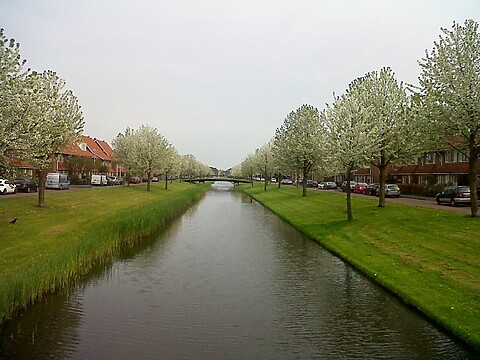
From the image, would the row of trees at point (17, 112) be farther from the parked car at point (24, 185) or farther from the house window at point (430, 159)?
the house window at point (430, 159)

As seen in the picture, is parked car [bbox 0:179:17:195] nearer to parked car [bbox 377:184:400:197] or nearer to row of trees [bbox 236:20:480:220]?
row of trees [bbox 236:20:480:220]

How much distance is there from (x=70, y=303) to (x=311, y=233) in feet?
64.7

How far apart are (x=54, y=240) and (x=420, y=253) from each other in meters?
17.3

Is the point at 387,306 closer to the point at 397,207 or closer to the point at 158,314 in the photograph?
the point at 158,314

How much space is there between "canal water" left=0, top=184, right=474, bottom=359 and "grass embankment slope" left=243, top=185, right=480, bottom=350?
58 cm

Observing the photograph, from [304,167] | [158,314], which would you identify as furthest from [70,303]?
[304,167]

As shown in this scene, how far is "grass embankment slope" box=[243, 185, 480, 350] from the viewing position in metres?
14.4

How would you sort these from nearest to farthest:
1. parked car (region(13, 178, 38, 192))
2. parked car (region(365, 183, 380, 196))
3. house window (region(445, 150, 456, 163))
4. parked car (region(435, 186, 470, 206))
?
parked car (region(435, 186, 470, 206))
parked car (region(13, 178, 38, 192))
parked car (region(365, 183, 380, 196))
house window (region(445, 150, 456, 163))

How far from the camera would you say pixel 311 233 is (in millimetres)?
32406

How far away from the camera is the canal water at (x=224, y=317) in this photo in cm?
1186

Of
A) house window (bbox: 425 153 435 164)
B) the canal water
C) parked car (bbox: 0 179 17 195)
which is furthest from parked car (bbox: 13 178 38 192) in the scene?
house window (bbox: 425 153 435 164)

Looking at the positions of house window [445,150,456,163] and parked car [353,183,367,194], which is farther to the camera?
parked car [353,183,367,194]

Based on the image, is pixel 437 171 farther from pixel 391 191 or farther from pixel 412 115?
pixel 412 115

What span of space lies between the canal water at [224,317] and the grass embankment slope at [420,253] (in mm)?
584
